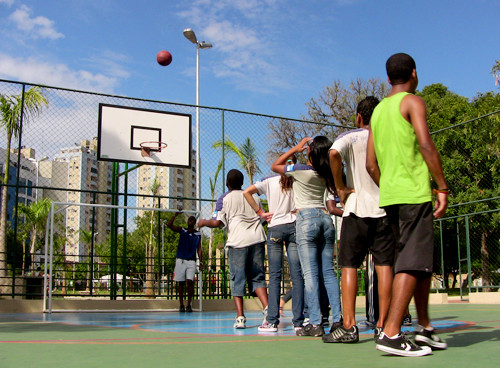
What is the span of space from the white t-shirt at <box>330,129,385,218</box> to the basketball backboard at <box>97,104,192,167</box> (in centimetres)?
734

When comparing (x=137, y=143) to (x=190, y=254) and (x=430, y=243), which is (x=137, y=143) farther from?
(x=430, y=243)

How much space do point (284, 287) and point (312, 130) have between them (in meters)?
10.2

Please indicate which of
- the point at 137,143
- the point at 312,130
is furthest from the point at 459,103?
the point at 137,143

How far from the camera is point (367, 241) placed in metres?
3.90

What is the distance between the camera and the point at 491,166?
23047 mm

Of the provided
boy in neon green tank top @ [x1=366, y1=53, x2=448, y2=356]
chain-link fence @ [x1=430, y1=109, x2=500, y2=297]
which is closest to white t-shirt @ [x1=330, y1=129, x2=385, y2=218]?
boy in neon green tank top @ [x1=366, y1=53, x2=448, y2=356]

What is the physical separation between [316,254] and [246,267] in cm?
118

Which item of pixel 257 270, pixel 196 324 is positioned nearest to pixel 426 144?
pixel 257 270

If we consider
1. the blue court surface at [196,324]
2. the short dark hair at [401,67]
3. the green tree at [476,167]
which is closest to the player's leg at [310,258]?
the blue court surface at [196,324]

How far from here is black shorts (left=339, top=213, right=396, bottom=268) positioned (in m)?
3.85

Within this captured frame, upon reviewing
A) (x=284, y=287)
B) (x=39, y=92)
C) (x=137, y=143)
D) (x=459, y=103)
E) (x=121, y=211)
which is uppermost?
(x=459, y=103)

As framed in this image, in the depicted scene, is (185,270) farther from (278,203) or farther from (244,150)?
(278,203)

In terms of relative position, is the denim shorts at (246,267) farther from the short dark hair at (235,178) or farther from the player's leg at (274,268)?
the short dark hair at (235,178)

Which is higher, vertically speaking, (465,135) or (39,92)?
(465,135)
